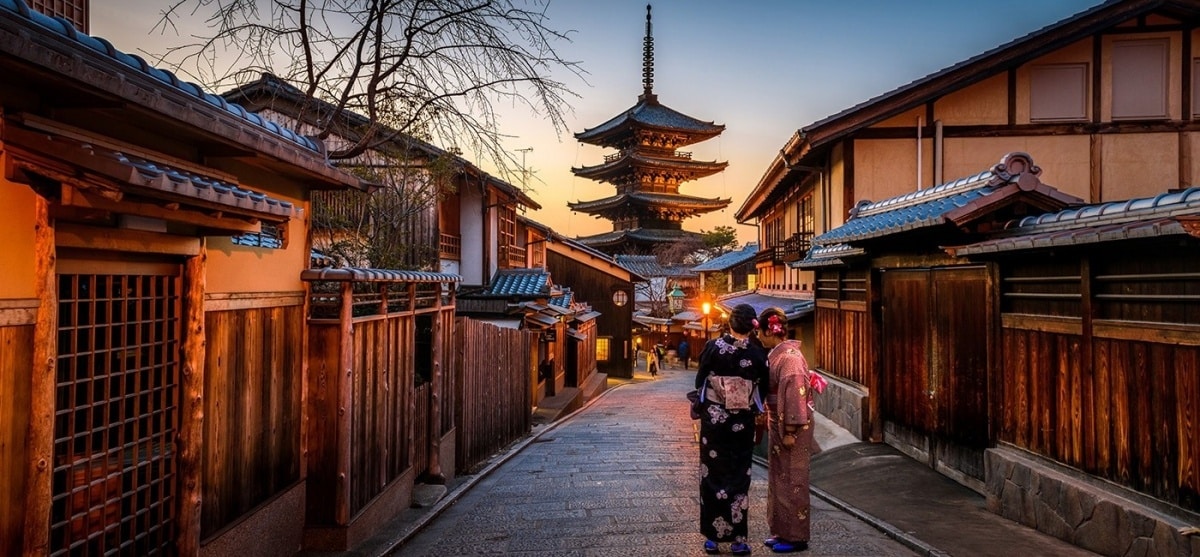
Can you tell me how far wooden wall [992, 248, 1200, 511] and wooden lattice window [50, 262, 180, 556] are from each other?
A: 6.44 metres

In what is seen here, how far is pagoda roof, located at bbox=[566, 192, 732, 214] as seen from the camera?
146ft

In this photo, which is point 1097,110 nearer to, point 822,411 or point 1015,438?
point 822,411

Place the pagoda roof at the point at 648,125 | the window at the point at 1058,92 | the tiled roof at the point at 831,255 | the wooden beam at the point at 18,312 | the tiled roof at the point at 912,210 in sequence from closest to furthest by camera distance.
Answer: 1. the wooden beam at the point at 18,312
2. the tiled roof at the point at 912,210
3. the tiled roof at the point at 831,255
4. the window at the point at 1058,92
5. the pagoda roof at the point at 648,125

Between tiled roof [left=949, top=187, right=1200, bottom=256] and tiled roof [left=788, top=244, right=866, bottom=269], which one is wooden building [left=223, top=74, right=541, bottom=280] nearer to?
tiled roof [left=788, top=244, right=866, bottom=269]

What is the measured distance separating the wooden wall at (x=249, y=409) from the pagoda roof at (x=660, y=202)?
130 ft

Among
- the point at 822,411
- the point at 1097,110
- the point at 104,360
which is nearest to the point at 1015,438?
the point at 822,411

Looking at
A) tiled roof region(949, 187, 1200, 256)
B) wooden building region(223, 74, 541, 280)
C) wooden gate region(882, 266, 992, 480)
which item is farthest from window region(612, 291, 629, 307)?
tiled roof region(949, 187, 1200, 256)

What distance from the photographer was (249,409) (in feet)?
15.8

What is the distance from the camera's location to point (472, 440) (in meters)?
9.82

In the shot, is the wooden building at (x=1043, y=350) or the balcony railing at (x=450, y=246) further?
the balcony railing at (x=450, y=246)

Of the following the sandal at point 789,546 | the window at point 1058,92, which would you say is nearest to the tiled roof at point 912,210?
the sandal at point 789,546

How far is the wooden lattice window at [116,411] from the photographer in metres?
3.29

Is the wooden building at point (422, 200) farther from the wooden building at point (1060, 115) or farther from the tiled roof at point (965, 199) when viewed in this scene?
the wooden building at point (1060, 115)

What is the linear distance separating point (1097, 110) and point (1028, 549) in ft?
35.2
